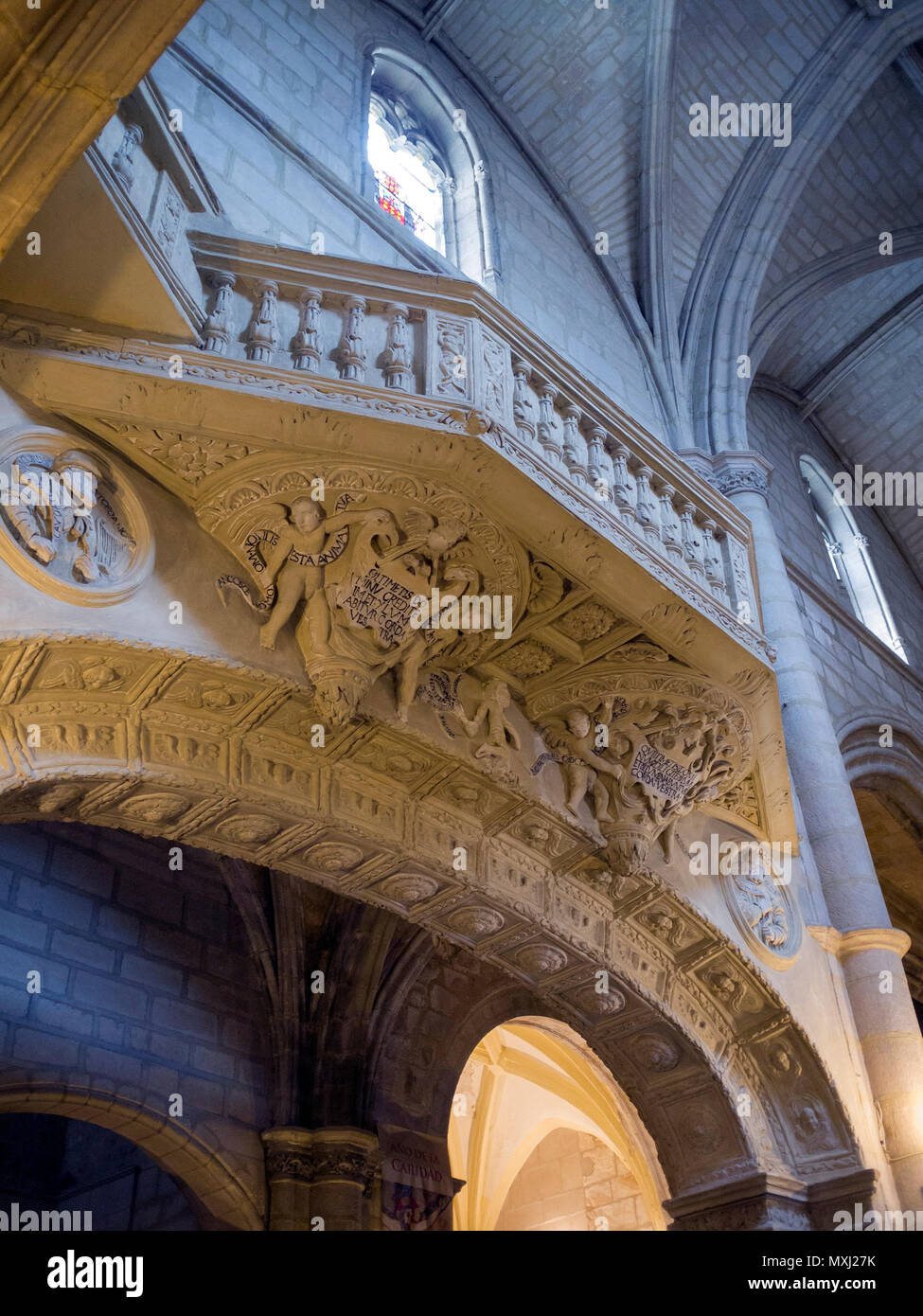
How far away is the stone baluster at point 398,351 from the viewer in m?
5.63

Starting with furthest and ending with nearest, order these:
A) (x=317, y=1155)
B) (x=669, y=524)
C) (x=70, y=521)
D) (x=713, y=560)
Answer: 1. (x=317, y=1155)
2. (x=713, y=560)
3. (x=669, y=524)
4. (x=70, y=521)

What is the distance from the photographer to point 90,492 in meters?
5.10

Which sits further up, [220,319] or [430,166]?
[430,166]

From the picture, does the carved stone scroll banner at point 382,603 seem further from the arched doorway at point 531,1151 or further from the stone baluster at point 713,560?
the arched doorway at point 531,1151

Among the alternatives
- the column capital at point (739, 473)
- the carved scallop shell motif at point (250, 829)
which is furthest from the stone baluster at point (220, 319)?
the column capital at point (739, 473)

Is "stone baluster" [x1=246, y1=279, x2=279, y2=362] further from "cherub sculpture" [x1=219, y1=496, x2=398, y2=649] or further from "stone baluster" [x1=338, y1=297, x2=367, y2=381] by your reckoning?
"cherub sculpture" [x1=219, y1=496, x2=398, y2=649]

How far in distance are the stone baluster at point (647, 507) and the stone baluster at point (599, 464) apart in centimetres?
26

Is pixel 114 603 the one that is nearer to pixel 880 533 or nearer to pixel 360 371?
pixel 360 371

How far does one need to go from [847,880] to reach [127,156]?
653 cm

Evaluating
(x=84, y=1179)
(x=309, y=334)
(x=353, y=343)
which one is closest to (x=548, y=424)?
(x=353, y=343)

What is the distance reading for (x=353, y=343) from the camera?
572cm

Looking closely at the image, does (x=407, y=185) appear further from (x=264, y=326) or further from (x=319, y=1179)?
(x=319, y=1179)

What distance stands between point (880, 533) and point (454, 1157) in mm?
10010

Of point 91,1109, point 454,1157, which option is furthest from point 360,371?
point 454,1157
